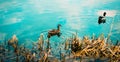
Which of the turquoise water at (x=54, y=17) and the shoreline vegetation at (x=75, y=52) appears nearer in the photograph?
the shoreline vegetation at (x=75, y=52)

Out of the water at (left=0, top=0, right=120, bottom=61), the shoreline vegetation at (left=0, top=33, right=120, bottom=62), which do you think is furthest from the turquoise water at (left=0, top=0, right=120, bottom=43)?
the shoreline vegetation at (left=0, top=33, right=120, bottom=62)

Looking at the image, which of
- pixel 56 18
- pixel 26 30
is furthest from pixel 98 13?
pixel 26 30

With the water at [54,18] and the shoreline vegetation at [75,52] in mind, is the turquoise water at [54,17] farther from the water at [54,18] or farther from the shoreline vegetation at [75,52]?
the shoreline vegetation at [75,52]

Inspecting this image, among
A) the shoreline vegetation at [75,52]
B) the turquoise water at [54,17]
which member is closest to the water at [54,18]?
the turquoise water at [54,17]

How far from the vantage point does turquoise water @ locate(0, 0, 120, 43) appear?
2159cm

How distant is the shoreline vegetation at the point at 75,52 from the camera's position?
11.0 meters

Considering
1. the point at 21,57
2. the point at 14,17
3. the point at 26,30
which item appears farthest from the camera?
the point at 14,17

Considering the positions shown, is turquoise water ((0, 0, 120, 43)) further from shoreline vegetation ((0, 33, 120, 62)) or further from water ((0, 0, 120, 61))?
shoreline vegetation ((0, 33, 120, 62))

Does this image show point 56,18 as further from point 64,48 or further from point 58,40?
point 64,48

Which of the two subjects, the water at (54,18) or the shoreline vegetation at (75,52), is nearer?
the shoreline vegetation at (75,52)

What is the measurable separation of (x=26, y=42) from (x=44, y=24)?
4696mm

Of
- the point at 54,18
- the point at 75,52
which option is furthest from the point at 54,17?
the point at 75,52

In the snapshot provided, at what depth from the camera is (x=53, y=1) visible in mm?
32125

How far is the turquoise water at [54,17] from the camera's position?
21.6 meters
